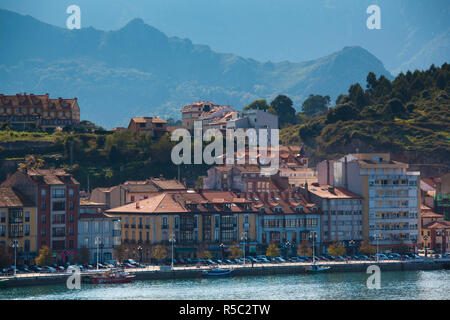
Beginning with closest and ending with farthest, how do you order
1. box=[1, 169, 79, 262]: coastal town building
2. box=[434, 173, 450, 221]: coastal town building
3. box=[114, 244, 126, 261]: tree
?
box=[1, 169, 79, 262]: coastal town building
box=[114, 244, 126, 261]: tree
box=[434, 173, 450, 221]: coastal town building

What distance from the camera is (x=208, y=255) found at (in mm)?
153500

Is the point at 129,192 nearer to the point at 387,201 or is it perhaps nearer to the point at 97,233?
the point at 97,233

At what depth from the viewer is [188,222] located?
155875 millimetres

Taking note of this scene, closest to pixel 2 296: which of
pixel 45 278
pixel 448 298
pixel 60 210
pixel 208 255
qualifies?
pixel 45 278

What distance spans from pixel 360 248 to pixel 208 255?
1046 inches

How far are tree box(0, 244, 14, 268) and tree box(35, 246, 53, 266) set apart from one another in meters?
3.62

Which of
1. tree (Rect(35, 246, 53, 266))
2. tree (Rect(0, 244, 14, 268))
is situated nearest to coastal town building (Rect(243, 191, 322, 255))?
tree (Rect(35, 246, 53, 266))

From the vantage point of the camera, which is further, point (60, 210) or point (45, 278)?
point (60, 210)

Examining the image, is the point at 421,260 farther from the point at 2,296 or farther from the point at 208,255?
the point at 2,296

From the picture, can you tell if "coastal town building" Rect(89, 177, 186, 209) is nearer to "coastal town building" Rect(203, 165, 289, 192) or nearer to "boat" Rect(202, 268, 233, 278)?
"coastal town building" Rect(203, 165, 289, 192)

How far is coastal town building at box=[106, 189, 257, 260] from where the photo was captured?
503 feet

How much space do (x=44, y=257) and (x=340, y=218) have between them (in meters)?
51.6

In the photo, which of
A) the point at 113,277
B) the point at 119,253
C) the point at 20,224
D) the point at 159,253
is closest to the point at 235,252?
the point at 159,253
